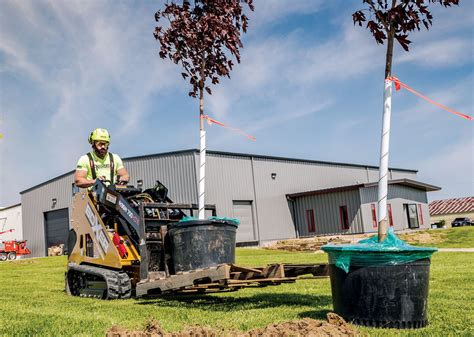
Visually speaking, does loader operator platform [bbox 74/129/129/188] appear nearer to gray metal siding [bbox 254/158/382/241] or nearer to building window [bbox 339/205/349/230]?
gray metal siding [bbox 254/158/382/241]

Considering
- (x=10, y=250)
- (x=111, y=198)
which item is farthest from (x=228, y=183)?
(x=111, y=198)

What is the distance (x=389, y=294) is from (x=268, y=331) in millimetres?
1227

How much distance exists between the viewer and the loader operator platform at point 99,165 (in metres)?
7.85

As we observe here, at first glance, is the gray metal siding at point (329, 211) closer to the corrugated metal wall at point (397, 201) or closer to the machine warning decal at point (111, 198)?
the corrugated metal wall at point (397, 201)

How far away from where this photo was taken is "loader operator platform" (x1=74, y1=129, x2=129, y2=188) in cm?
785

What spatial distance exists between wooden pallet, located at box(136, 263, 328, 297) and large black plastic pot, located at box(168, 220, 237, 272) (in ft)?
0.79

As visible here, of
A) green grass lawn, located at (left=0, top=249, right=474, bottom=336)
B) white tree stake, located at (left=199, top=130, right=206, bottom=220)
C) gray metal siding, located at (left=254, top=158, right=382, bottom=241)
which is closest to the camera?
green grass lawn, located at (left=0, top=249, right=474, bottom=336)

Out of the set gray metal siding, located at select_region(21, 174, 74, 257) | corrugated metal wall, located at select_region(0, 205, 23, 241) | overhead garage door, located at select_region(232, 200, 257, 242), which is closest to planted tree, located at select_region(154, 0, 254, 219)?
overhead garage door, located at select_region(232, 200, 257, 242)

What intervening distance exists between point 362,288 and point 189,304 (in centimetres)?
291

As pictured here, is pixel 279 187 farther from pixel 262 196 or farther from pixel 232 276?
pixel 232 276

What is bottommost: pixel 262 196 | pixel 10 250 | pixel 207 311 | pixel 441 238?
pixel 441 238

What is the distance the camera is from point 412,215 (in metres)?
39.2

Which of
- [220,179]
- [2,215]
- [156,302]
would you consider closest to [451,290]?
[156,302]

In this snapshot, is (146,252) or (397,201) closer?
(146,252)
